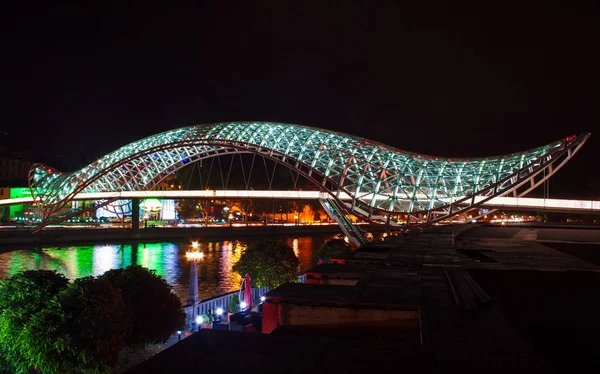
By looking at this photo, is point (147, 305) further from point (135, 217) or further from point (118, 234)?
point (135, 217)

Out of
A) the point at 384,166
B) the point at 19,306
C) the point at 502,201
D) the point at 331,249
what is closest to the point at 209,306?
the point at 19,306

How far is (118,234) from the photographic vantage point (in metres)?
61.6

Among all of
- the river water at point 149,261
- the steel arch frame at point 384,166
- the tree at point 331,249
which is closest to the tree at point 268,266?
the tree at point 331,249

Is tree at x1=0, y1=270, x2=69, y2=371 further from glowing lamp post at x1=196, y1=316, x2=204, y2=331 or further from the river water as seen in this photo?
the river water

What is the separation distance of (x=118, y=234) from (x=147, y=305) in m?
52.9

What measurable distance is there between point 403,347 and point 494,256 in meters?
15.8

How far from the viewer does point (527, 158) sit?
136 feet

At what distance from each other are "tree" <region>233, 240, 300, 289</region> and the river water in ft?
20.8

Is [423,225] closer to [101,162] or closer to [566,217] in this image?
[101,162]

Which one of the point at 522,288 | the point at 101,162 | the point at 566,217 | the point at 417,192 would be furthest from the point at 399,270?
the point at 566,217

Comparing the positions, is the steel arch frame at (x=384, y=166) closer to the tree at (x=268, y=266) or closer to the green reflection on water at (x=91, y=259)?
the green reflection on water at (x=91, y=259)

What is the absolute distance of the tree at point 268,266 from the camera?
2109cm

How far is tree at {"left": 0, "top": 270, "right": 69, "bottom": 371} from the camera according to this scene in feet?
32.1

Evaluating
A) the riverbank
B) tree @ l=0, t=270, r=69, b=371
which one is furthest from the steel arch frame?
tree @ l=0, t=270, r=69, b=371
